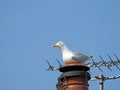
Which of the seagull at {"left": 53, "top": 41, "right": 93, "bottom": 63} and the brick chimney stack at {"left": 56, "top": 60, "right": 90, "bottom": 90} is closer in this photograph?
the brick chimney stack at {"left": 56, "top": 60, "right": 90, "bottom": 90}

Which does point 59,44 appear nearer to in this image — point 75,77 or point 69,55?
point 69,55

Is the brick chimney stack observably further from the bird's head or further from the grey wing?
the bird's head

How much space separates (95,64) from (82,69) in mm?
19844

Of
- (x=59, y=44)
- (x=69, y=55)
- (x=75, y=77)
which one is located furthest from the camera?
(x=59, y=44)

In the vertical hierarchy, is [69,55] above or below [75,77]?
above

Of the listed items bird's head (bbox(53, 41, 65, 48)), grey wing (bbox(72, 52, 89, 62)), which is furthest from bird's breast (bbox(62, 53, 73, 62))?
bird's head (bbox(53, 41, 65, 48))

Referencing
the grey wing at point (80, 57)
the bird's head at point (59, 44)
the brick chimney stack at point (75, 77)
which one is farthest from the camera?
the bird's head at point (59, 44)

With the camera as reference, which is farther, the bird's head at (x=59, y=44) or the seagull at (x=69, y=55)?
the bird's head at (x=59, y=44)

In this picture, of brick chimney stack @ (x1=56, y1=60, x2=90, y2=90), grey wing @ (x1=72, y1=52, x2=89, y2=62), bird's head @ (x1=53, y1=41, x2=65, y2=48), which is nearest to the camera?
brick chimney stack @ (x1=56, y1=60, x2=90, y2=90)

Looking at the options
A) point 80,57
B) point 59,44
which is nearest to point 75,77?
point 80,57

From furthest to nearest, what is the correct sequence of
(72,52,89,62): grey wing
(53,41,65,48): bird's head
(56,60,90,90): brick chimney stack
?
(53,41,65,48): bird's head, (72,52,89,62): grey wing, (56,60,90,90): brick chimney stack

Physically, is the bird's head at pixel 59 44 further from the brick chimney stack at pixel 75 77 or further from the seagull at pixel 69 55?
the brick chimney stack at pixel 75 77

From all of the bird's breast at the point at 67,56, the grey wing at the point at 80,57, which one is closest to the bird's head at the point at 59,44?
the bird's breast at the point at 67,56

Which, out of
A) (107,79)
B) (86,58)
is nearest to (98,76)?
(107,79)
